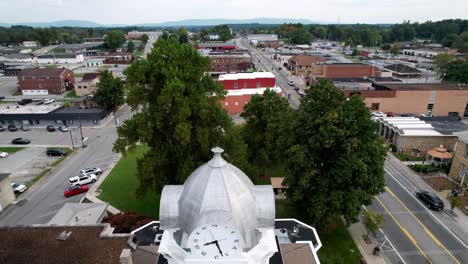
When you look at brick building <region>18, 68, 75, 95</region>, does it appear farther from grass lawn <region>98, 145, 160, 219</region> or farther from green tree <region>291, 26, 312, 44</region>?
green tree <region>291, 26, 312, 44</region>

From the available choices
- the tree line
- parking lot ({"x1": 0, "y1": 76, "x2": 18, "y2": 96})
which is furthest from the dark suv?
parking lot ({"x1": 0, "y1": 76, "x2": 18, "y2": 96})

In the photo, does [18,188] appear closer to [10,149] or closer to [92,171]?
[92,171]

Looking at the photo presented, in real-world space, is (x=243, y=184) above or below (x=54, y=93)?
above

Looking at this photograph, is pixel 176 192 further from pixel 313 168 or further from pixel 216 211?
pixel 313 168

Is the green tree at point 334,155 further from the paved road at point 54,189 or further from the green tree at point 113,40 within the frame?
the green tree at point 113,40

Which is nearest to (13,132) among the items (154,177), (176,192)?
(154,177)

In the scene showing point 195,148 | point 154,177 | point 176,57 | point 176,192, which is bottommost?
point 154,177
